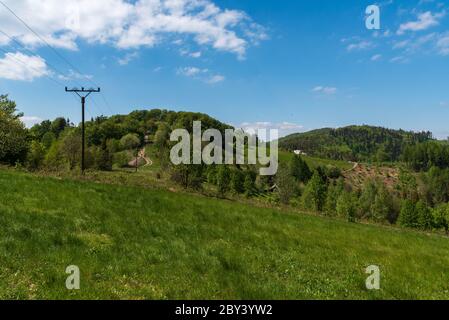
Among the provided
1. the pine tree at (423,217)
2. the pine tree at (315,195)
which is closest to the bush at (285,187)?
the pine tree at (315,195)

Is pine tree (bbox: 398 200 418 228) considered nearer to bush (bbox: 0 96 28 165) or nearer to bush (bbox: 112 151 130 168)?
bush (bbox: 112 151 130 168)

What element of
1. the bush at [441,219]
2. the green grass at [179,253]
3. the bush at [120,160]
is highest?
the bush at [120,160]

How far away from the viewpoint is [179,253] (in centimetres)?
1456

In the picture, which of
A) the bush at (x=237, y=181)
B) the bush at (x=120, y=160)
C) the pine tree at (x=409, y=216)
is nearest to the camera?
the pine tree at (x=409, y=216)

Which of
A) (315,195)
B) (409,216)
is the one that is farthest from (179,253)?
(315,195)

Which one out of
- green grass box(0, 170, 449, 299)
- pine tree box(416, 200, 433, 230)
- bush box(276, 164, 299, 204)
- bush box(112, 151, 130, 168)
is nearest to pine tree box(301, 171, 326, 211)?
bush box(276, 164, 299, 204)

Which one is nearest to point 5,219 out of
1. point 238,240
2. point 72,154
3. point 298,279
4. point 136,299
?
point 136,299

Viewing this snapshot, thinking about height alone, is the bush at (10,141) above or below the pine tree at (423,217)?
above

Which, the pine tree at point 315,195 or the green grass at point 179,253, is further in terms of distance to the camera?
the pine tree at point 315,195

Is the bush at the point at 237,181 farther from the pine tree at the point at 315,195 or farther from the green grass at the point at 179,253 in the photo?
the green grass at the point at 179,253

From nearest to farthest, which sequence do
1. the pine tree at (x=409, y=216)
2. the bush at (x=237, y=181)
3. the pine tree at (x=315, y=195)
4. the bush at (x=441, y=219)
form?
the pine tree at (x=409, y=216) < the bush at (x=441, y=219) < the pine tree at (x=315, y=195) < the bush at (x=237, y=181)

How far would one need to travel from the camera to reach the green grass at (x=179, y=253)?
10.9m

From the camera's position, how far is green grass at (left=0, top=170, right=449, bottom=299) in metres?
10.9

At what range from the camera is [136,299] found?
981cm
